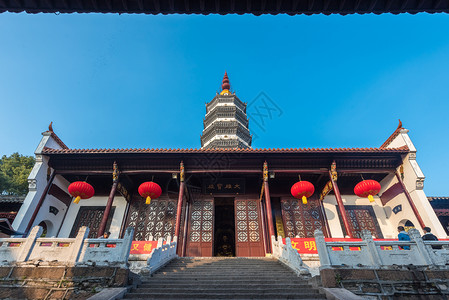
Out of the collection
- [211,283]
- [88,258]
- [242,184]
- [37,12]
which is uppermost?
[242,184]

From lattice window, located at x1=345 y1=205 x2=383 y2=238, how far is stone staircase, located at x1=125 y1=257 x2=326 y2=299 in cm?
588

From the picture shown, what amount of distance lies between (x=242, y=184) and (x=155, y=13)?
9.62 m

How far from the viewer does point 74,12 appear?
282 cm

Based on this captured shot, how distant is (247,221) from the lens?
430 inches

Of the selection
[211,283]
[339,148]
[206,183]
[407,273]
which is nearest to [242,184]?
[206,183]

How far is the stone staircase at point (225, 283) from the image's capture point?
169 inches

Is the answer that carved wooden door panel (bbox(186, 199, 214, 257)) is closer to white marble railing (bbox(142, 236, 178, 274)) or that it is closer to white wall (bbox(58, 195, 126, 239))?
white marble railing (bbox(142, 236, 178, 274))

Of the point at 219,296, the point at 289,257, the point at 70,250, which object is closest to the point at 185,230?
the point at 289,257

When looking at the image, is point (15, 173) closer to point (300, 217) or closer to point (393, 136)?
point (300, 217)

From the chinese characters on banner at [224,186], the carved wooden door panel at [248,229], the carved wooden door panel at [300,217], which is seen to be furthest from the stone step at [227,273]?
the chinese characters on banner at [224,186]

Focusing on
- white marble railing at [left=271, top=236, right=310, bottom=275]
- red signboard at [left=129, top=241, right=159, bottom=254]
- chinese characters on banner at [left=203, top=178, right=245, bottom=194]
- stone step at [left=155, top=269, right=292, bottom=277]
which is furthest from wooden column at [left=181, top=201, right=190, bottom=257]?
white marble railing at [left=271, top=236, right=310, bottom=275]

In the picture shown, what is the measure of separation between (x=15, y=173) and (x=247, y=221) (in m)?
18.1

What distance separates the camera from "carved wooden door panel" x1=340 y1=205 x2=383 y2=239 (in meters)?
10.5

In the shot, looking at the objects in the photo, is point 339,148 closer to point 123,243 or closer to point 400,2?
A: point 400,2
